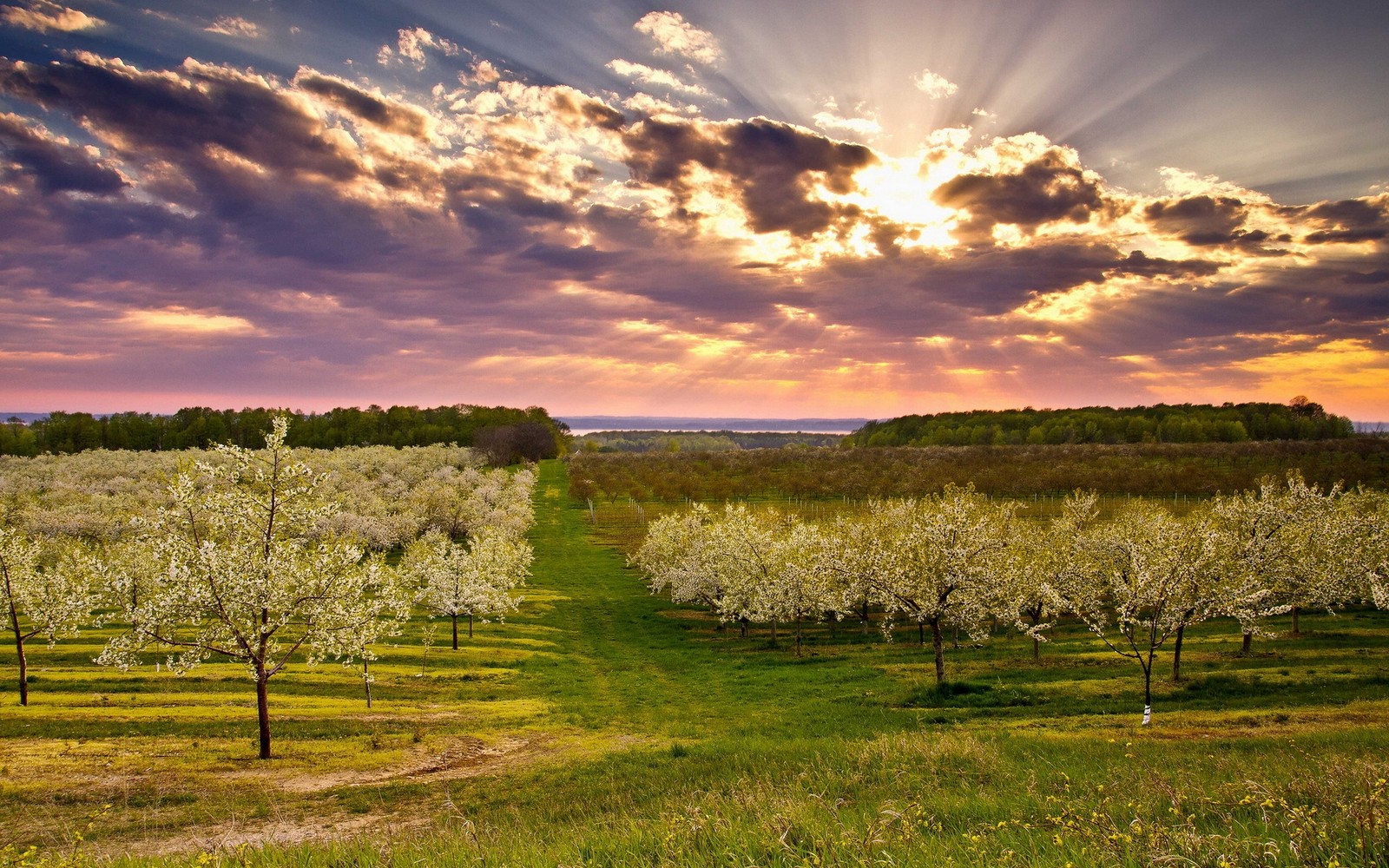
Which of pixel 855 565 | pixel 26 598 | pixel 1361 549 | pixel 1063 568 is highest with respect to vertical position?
pixel 26 598

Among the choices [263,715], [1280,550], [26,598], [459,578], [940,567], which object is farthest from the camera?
[459,578]

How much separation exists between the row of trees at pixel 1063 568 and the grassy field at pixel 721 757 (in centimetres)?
399

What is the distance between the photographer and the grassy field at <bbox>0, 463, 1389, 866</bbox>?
9.05 m

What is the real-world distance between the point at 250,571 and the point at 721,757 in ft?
69.0

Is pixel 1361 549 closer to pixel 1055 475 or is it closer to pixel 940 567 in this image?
pixel 940 567

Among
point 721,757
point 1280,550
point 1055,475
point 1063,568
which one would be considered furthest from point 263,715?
point 1055,475

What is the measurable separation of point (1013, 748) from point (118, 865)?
961 inches

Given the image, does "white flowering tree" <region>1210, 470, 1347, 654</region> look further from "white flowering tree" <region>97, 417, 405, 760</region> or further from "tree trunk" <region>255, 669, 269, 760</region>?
"tree trunk" <region>255, 669, 269, 760</region>

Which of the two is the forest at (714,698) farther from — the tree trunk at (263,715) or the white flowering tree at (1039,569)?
the white flowering tree at (1039,569)

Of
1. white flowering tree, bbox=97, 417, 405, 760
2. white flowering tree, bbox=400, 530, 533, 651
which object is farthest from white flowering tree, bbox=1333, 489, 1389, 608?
white flowering tree, bbox=400, 530, 533, 651

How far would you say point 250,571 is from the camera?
2672 cm

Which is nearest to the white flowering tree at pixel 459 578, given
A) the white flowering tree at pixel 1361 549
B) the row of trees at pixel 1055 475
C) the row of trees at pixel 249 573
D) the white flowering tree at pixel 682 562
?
the white flowering tree at pixel 682 562

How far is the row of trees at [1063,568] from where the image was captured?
3744cm

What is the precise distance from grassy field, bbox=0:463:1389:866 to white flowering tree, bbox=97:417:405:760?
5.19 metres
